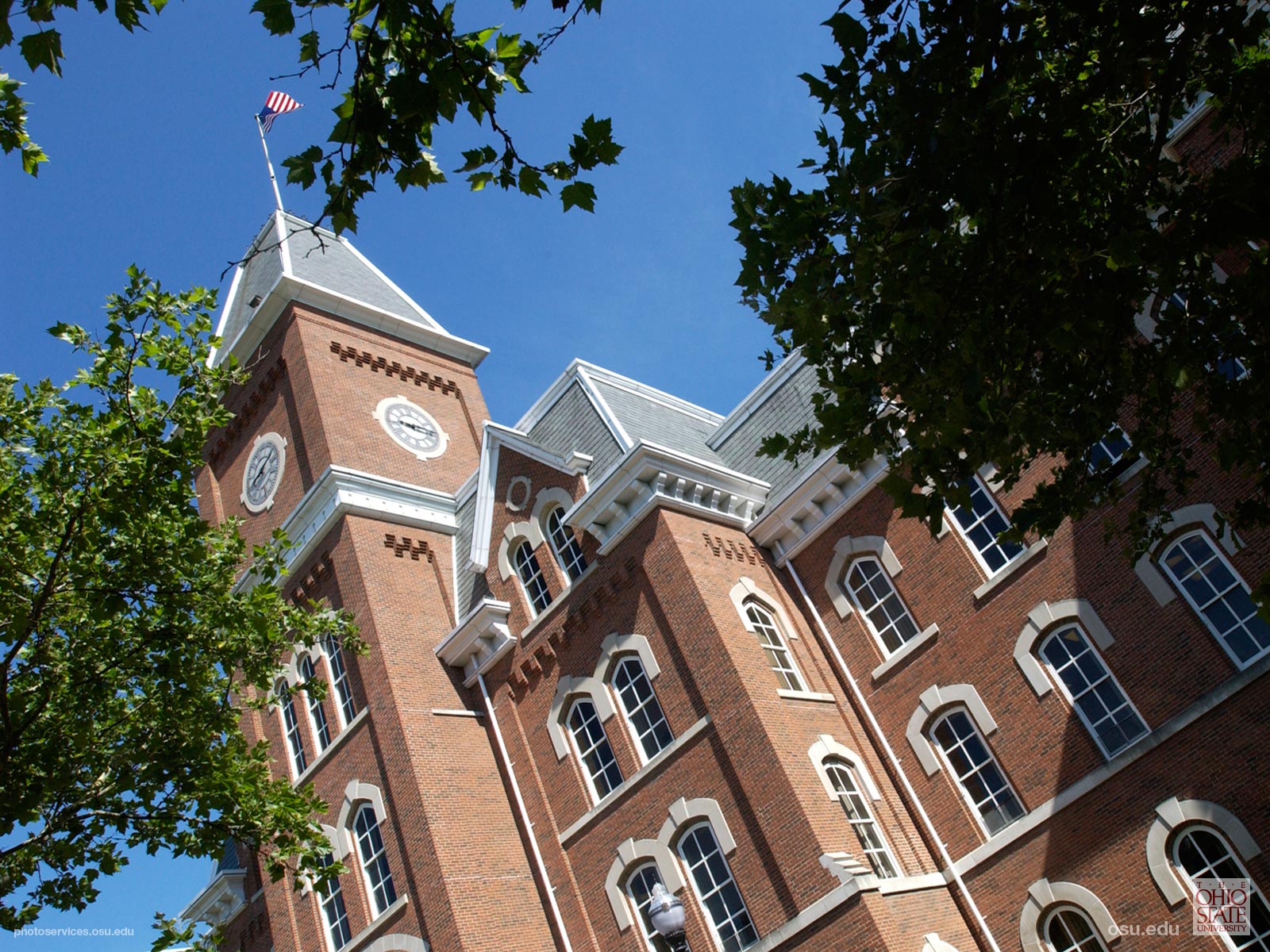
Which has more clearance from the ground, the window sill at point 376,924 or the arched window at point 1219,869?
the window sill at point 376,924

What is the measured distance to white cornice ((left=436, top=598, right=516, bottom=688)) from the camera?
20438 mm

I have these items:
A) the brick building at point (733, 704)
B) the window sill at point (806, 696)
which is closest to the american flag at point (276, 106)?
the brick building at point (733, 704)

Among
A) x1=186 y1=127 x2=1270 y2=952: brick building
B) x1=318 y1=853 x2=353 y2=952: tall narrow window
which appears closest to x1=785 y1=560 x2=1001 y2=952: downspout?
x1=186 y1=127 x2=1270 y2=952: brick building

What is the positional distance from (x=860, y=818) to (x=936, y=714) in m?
2.09

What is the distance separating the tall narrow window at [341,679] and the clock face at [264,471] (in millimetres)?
5443

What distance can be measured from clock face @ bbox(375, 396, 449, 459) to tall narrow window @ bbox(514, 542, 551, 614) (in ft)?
20.2

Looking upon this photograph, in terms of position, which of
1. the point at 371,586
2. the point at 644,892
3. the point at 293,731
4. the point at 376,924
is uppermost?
the point at 371,586

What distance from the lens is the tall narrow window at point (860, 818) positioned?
50.5 ft

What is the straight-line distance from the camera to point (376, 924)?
18.9m

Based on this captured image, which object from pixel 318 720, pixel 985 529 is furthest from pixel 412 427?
pixel 985 529

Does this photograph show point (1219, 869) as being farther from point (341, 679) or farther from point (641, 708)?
point (341, 679)

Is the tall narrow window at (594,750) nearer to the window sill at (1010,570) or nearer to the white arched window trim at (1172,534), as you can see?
the window sill at (1010,570)

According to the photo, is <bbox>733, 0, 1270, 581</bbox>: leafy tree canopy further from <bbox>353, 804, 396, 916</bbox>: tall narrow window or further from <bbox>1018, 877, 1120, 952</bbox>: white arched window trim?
<bbox>353, 804, 396, 916</bbox>: tall narrow window

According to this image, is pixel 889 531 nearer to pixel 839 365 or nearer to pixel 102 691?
pixel 839 365
